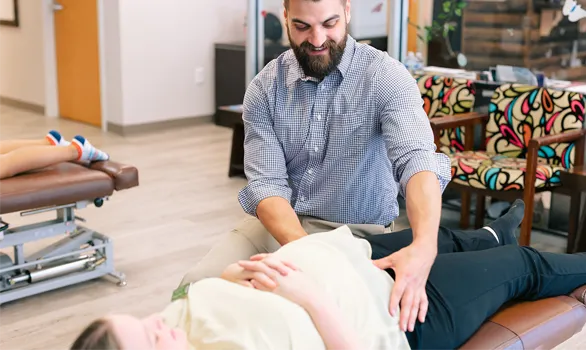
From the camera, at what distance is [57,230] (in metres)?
3.05

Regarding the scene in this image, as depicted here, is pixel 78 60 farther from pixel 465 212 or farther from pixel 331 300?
pixel 331 300

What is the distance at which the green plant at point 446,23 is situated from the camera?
4223mm

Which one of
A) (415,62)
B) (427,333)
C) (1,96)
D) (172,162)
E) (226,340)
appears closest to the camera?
(226,340)

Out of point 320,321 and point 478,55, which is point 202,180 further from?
point 320,321

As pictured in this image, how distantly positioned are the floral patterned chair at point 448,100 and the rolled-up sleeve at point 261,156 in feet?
6.58

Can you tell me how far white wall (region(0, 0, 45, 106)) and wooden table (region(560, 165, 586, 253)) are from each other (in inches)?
195

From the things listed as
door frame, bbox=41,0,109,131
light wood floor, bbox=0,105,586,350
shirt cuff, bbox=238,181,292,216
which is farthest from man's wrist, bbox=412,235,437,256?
door frame, bbox=41,0,109,131

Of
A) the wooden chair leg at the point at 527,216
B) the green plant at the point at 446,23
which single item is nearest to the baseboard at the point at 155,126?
the green plant at the point at 446,23

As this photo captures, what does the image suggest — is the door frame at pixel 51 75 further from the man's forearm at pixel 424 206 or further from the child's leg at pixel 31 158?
the man's forearm at pixel 424 206

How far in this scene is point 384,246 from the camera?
6.40 feet

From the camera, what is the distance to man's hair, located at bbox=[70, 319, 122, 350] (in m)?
1.39

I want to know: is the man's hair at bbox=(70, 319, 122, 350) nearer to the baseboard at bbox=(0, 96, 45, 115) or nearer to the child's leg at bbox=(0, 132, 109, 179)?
the child's leg at bbox=(0, 132, 109, 179)

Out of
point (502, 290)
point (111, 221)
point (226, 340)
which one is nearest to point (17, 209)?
point (111, 221)

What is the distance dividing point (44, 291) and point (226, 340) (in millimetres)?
1798
